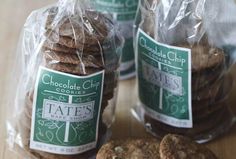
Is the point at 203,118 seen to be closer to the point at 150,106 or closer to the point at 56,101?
the point at 150,106

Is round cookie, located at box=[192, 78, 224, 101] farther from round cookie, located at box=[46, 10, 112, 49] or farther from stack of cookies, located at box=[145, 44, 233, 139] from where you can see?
round cookie, located at box=[46, 10, 112, 49]

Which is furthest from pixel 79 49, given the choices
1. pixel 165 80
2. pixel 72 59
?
pixel 165 80

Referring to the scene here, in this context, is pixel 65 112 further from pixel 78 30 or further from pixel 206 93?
pixel 206 93

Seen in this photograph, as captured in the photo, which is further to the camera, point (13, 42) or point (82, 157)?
point (13, 42)

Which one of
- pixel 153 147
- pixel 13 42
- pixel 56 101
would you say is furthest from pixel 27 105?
pixel 13 42

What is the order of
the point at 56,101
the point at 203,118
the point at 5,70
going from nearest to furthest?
the point at 56,101, the point at 203,118, the point at 5,70

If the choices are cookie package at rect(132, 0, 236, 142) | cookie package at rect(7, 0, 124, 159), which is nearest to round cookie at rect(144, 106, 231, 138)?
cookie package at rect(132, 0, 236, 142)
